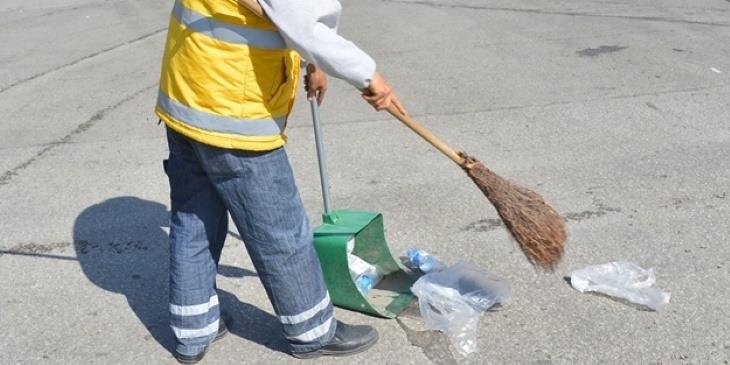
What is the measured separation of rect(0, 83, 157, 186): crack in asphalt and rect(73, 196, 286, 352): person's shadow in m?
0.81

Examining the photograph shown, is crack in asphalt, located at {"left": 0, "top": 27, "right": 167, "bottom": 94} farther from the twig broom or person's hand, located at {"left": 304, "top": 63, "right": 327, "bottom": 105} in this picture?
the twig broom

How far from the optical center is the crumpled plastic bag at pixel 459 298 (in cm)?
350

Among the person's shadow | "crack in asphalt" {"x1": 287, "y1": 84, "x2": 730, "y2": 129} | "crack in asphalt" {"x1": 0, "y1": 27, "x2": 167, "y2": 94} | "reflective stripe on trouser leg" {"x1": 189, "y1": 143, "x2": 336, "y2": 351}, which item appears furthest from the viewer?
"crack in asphalt" {"x1": 0, "y1": 27, "x2": 167, "y2": 94}

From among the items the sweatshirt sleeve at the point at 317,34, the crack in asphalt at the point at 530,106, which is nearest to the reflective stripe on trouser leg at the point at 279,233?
the sweatshirt sleeve at the point at 317,34

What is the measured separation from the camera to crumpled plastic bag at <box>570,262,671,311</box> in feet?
12.1

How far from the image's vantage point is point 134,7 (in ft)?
36.1

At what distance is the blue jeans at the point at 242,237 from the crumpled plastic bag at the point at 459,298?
0.45 metres

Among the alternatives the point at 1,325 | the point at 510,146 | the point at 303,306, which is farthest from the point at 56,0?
the point at 303,306

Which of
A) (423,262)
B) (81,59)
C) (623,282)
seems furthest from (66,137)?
(623,282)

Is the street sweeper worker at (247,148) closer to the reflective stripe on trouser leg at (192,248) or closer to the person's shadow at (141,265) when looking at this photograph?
the reflective stripe on trouser leg at (192,248)

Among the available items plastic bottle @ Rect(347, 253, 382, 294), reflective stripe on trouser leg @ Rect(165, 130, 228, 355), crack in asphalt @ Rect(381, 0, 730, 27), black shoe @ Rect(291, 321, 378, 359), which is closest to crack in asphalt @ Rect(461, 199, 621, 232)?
plastic bottle @ Rect(347, 253, 382, 294)

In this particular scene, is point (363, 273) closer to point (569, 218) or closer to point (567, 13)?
point (569, 218)

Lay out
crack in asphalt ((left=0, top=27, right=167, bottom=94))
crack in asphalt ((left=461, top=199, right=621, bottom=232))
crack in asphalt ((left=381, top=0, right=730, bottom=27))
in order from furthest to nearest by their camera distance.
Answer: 1. crack in asphalt ((left=381, top=0, right=730, bottom=27))
2. crack in asphalt ((left=0, top=27, right=167, bottom=94))
3. crack in asphalt ((left=461, top=199, right=621, bottom=232))

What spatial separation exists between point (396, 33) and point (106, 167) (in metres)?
4.28
